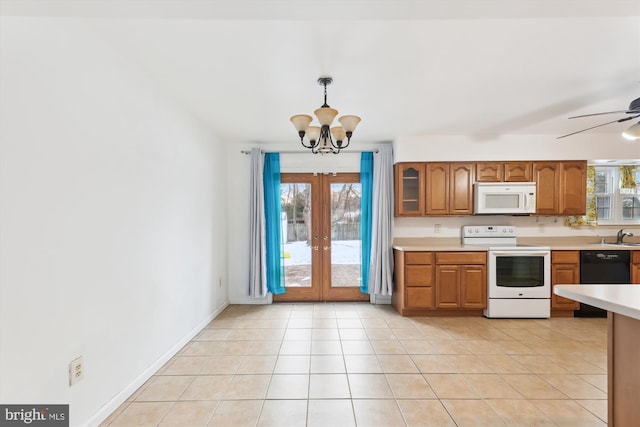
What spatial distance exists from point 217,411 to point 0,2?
240 centimetres

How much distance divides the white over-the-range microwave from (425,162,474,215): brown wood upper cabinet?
0.15 meters

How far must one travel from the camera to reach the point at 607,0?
1213mm

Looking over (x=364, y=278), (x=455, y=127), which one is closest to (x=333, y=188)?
(x=364, y=278)

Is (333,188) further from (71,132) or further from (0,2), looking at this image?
(0,2)

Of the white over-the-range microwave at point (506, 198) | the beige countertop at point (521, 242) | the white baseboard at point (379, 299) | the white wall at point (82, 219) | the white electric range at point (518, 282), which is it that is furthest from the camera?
the white baseboard at point (379, 299)

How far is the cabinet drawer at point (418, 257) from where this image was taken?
3.82m

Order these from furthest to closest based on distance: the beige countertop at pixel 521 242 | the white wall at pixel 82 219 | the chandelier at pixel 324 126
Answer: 1. the beige countertop at pixel 521 242
2. the chandelier at pixel 324 126
3. the white wall at pixel 82 219

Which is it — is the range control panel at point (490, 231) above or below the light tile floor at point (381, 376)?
above

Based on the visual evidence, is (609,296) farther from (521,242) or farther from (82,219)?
(521,242)

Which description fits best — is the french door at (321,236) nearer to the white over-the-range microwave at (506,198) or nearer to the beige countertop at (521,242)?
the beige countertop at (521,242)

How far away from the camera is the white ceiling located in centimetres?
129

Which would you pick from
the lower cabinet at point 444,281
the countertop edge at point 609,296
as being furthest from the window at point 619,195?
the countertop edge at point 609,296

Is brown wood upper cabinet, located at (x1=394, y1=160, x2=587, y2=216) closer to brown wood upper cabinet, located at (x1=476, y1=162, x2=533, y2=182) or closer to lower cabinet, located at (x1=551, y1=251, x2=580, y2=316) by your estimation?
brown wood upper cabinet, located at (x1=476, y1=162, x2=533, y2=182)

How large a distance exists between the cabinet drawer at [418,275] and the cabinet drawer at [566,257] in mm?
1587
